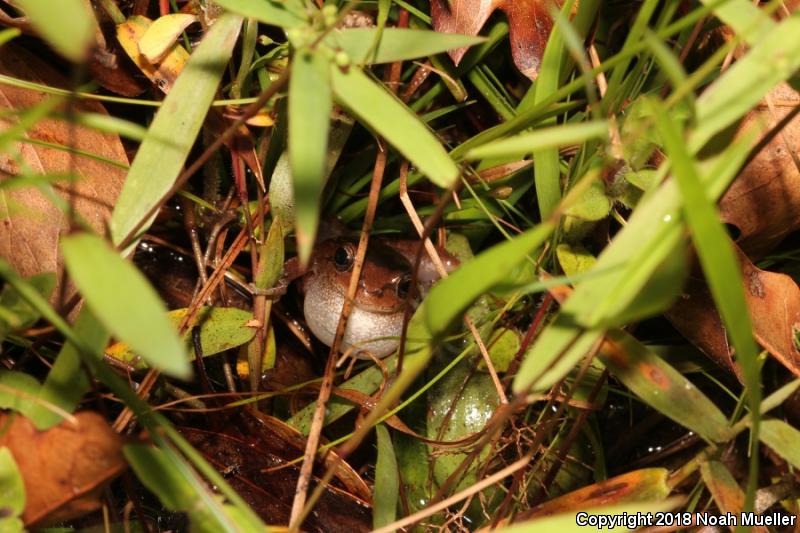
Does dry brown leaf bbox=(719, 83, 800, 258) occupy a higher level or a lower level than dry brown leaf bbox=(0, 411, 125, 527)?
higher

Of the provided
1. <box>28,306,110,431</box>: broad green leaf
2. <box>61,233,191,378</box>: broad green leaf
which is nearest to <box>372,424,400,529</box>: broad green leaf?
<box>28,306,110,431</box>: broad green leaf

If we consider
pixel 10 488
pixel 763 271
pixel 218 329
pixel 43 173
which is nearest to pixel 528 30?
pixel 763 271

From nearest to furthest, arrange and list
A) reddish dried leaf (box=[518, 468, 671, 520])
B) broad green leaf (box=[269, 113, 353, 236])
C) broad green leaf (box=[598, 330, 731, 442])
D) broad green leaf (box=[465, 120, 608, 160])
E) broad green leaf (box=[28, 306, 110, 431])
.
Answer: broad green leaf (box=[465, 120, 608, 160]) → broad green leaf (box=[28, 306, 110, 431]) → broad green leaf (box=[598, 330, 731, 442]) → reddish dried leaf (box=[518, 468, 671, 520]) → broad green leaf (box=[269, 113, 353, 236])

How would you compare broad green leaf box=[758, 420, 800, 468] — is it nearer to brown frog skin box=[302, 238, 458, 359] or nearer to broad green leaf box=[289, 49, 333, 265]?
brown frog skin box=[302, 238, 458, 359]

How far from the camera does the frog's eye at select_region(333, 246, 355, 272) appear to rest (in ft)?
5.96

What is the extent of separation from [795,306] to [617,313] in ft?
2.82

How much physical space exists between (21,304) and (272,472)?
0.72 meters

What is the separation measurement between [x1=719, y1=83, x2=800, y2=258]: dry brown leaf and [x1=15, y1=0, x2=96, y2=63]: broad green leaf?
1287 mm

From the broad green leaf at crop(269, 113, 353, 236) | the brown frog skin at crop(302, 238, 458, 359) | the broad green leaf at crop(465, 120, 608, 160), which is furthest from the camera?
the brown frog skin at crop(302, 238, 458, 359)

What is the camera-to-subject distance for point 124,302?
0.71 metres

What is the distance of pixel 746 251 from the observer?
162 centimetres

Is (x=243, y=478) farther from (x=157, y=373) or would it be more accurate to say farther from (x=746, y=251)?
(x=746, y=251)

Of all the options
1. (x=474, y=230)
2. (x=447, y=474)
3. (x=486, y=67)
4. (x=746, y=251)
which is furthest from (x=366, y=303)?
(x=746, y=251)

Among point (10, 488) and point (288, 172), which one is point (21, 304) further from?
point (288, 172)
